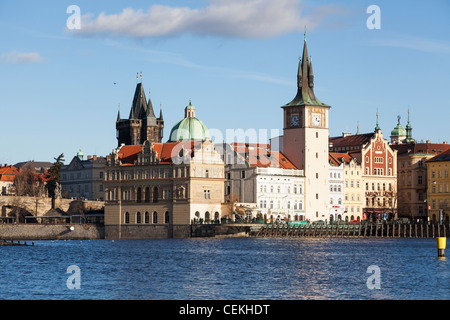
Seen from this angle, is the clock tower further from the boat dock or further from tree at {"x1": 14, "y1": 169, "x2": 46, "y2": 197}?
tree at {"x1": 14, "y1": 169, "x2": 46, "y2": 197}

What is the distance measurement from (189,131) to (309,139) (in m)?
18.2

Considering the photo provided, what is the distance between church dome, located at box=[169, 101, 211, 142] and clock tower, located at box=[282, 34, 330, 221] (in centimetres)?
1273

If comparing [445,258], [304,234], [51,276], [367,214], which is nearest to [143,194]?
[304,234]

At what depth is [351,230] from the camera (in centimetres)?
13500

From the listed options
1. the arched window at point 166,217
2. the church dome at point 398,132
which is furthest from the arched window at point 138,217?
the church dome at point 398,132

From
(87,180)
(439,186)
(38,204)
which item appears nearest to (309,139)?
(439,186)

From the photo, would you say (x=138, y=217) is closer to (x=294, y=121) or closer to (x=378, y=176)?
(x=294, y=121)

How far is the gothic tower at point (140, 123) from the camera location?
19200 cm

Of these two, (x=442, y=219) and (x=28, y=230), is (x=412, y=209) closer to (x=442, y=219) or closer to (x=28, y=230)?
(x=442, y=219)

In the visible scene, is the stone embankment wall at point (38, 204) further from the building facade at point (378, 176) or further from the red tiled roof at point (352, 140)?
the red tiled roof at point (352, 140)

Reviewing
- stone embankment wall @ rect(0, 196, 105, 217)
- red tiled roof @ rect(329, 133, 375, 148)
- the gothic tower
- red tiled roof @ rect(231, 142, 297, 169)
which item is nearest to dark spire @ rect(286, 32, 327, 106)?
red tiled roof @ rect(231, 142, 297, 169)

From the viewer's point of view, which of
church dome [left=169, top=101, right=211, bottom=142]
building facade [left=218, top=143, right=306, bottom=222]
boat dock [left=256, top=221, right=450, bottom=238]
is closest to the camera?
boat dock [left=256, top=221, right=450, bottom=238]

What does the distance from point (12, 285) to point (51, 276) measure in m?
6.63

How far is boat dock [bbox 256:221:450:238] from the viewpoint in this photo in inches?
5212
